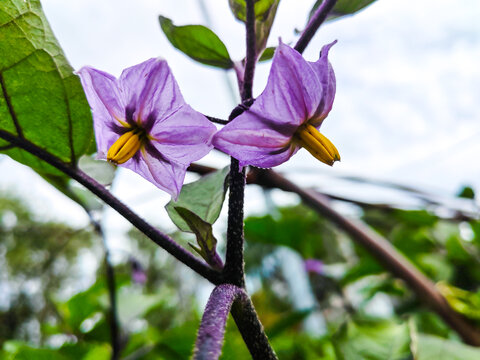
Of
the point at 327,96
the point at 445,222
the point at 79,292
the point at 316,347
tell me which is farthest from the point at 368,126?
the point at 327,96

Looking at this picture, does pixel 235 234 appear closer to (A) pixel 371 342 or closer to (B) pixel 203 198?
(B) pixel 203 198

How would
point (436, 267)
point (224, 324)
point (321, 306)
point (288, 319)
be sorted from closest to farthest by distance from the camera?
point (224, 324), point (288, 319), point (436, 267), point (321, 306)

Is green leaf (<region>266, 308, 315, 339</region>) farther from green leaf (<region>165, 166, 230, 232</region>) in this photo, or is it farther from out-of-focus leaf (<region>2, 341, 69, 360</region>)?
green leaf (<region>165, 166, 230, 232</region>)

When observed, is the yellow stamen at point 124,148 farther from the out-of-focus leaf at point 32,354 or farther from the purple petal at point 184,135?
the out-of-focus leaf at point 32,354

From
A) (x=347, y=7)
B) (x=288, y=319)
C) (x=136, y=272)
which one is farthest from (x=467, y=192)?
(x=136, y=272)

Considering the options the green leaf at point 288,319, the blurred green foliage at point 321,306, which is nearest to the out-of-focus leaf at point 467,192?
the blurred green foliage at point 321,306

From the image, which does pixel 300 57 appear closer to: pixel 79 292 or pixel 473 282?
pixel 79 292
